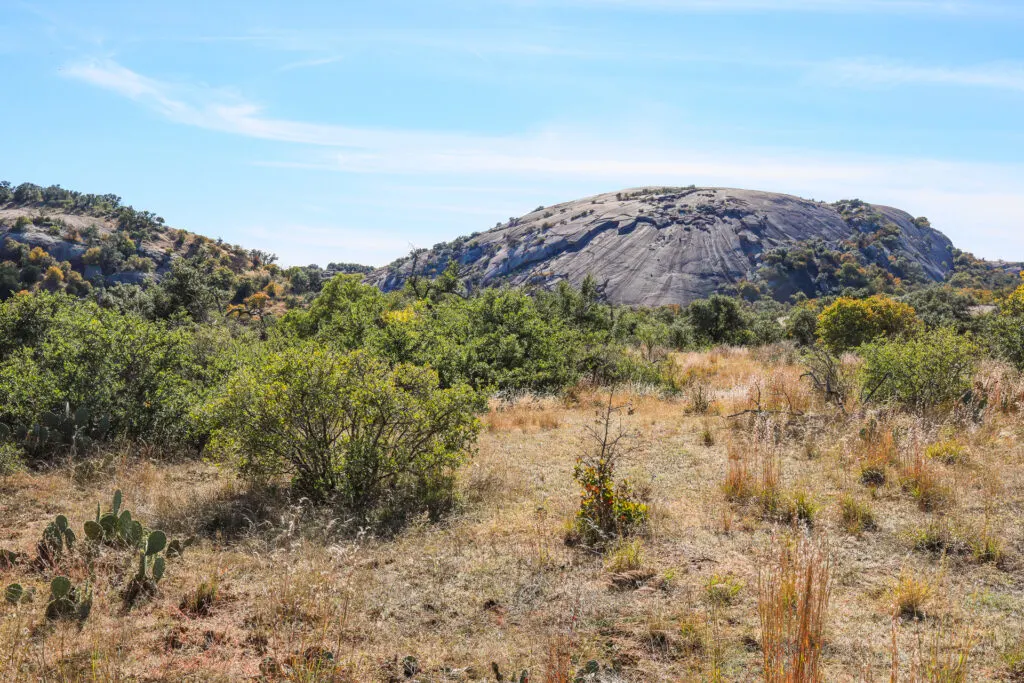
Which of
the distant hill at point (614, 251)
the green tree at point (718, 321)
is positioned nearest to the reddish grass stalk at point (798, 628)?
the green tree at point (718, 321)

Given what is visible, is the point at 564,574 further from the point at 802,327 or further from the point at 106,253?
the point at 106,253

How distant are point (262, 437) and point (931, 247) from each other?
166423 millimetres

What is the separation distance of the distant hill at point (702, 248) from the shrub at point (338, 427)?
78865mm

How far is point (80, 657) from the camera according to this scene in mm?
3738

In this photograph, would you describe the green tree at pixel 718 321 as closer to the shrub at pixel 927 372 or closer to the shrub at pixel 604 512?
the shrub at pixel 927 372

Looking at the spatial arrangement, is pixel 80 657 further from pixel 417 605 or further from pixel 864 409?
pixel 864 409

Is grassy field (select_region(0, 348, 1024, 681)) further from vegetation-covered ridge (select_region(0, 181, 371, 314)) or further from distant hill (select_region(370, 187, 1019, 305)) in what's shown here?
distant hill (select_region(370, 187, 1019, 305))

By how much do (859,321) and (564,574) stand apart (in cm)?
2980

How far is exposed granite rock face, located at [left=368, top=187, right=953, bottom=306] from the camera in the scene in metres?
101

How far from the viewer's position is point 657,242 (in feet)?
365

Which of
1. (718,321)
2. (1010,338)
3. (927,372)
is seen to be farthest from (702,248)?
(927,372)

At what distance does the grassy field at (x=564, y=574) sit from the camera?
3.75 metres

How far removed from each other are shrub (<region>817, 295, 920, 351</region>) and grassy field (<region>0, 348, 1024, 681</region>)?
22111 mm

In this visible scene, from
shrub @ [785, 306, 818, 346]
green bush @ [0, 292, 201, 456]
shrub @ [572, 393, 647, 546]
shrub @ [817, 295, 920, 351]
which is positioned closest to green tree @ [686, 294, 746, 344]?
shrub @ [785, 306, 818, 346]
